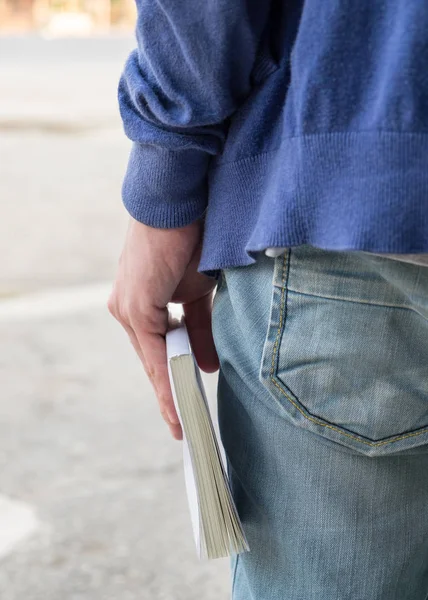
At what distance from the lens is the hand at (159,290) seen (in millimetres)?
833

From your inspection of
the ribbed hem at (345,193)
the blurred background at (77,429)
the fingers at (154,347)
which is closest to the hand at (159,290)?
the fingers at (154,347)

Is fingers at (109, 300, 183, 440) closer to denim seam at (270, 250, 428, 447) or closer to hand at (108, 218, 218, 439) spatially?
hand at (108, 218, 218, 439)

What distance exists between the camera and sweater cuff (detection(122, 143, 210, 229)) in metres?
0.77

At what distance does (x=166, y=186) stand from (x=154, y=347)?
20 centimetres

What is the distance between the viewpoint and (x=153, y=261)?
0.84 m

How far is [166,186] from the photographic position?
78 cm

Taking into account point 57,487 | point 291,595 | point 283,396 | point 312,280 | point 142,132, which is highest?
point 142,132

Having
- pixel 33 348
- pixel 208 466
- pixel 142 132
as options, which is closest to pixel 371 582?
pixel 208 466

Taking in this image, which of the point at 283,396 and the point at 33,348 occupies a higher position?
the point at 283,396

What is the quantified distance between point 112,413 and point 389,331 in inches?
73.1

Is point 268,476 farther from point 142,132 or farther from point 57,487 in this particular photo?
point 57,487

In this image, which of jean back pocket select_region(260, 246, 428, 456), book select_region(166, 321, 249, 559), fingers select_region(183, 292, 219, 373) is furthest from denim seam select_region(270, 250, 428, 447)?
fingers select_region(183, 292, 219, 373)

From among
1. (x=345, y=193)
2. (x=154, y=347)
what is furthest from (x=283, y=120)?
(x=154, y=347)

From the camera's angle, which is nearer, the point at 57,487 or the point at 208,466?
the point at 208,466
